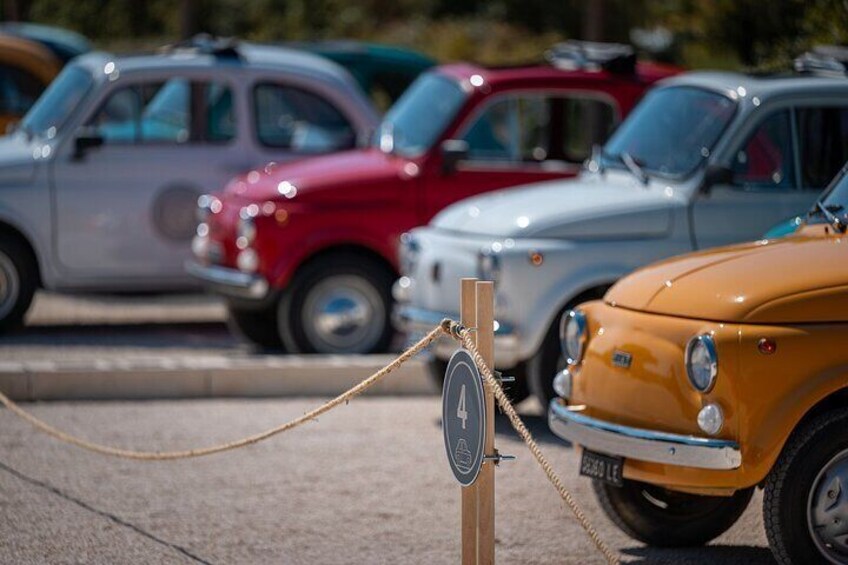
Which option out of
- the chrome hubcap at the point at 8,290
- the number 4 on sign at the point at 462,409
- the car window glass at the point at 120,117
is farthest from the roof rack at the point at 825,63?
the chrome hubcap at the point at 8,290

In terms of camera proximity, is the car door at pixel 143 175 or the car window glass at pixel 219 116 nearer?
the car door at pixel 143 175

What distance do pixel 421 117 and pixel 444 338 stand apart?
3.04 metres

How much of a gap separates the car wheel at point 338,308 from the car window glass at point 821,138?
3656mm

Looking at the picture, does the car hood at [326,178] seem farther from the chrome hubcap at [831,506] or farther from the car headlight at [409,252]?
the chrome hubcap at [831,506]

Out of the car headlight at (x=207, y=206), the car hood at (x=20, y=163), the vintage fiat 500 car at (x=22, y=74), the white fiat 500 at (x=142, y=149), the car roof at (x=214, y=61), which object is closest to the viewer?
the car headlight at (x=207, y=206)

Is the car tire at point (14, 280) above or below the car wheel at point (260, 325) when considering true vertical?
above

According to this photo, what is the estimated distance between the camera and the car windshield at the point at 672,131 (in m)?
9.93

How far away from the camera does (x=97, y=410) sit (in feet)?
34.3

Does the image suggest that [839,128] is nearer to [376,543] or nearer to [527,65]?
[527,65]

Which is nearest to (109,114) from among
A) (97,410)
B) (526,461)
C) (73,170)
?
(73,170)

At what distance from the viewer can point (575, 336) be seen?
7230 millimetres

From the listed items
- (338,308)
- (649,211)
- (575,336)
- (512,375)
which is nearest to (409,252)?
(512,375)

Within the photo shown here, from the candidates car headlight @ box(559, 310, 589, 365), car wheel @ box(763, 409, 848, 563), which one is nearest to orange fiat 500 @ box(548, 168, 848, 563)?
car wheel @ box(763, 409, 848, 563)

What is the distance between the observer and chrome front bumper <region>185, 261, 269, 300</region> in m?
12.2
